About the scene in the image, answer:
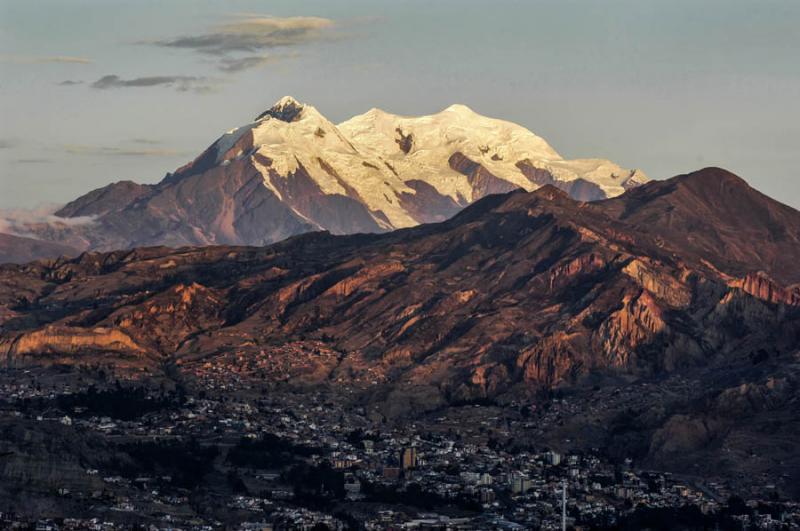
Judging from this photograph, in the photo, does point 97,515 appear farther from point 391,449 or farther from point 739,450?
point 739,450

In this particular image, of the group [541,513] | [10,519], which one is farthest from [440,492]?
[10,519]

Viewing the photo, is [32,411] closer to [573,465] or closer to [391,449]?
[391,449]

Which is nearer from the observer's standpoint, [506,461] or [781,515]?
[781,515]

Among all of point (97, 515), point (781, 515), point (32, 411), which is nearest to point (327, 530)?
point (97, 515)

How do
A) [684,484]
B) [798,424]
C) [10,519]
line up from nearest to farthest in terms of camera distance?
[10,519]
[684,484]
[798,424]

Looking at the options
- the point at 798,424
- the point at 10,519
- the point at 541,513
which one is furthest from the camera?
the point at 798,424

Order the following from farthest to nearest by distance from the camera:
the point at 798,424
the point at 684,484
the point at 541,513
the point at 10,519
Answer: the point at 798,424
the point at 684,484
the point at 541,513
the point at 10,519

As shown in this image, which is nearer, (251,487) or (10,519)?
(10,519)

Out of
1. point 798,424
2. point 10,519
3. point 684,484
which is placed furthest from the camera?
point 798,424
